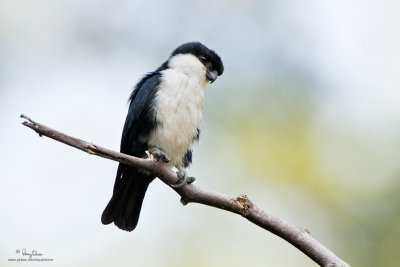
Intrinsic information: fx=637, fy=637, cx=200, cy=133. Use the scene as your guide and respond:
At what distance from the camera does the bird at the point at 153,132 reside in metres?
4.46

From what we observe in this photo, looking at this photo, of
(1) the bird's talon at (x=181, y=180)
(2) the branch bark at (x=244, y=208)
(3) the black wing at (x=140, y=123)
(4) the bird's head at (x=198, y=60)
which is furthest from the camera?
(4) the bird's head at (x=198, y=60)

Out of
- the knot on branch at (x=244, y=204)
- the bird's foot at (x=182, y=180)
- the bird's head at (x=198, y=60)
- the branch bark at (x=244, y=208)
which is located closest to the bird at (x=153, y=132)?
the bird's head at (x=198, y=60)

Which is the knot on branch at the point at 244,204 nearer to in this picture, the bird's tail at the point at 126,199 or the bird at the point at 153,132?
the bird at the point at 153,132

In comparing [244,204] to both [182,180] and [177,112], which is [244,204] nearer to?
[182,180]

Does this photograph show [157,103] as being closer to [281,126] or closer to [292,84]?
[281,126]

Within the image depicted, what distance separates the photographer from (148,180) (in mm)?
4605

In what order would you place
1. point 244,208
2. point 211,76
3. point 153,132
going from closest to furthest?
point 244,208 → point 153,132 → point 211,76

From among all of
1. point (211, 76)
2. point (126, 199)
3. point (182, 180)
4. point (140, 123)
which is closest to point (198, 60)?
point (211, 76)

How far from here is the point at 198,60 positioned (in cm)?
529

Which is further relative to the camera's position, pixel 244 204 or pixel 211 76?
pixel 211 76

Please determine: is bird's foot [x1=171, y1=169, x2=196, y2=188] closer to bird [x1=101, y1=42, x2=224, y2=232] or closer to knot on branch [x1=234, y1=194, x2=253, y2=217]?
knot on branch [x1=234, y1=194, x2=253, y2=217]

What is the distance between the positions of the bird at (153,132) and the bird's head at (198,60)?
0.27 meters

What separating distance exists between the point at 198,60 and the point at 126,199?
4.64ft

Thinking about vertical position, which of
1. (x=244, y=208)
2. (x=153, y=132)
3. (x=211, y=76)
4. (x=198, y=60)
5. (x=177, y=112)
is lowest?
(x=244, y=208)
